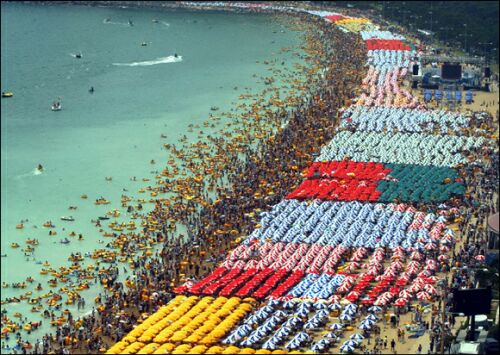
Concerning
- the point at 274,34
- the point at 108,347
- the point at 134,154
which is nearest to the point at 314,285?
the point at 108,347

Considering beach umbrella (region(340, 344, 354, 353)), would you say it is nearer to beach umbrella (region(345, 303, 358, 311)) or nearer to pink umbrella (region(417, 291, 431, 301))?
beach umbrella (region(345, 303, 358, 311))

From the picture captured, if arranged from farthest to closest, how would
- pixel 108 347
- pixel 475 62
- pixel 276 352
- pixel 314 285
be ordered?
pixel 475 62
pixel 314 285
pixel 108 347
pixel 276 352

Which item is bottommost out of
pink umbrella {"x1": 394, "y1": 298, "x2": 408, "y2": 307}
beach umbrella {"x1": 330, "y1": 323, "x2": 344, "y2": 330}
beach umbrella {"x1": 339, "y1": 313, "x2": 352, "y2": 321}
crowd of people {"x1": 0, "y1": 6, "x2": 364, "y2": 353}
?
crowd of people {"x1": 0, "y1": 6, "x2": 364, "y2": 353}

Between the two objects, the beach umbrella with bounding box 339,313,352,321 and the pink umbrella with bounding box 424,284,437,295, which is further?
the pink umbrella with bounding box 424,284,437,295

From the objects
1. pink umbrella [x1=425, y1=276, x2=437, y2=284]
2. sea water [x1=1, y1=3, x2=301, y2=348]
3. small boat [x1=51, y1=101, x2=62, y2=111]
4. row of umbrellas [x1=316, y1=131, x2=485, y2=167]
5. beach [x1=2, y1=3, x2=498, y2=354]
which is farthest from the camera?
small boat [x1=51, y1=101, x2=62, y2=111]

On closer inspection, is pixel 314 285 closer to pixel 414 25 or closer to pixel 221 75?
pixel 221 75

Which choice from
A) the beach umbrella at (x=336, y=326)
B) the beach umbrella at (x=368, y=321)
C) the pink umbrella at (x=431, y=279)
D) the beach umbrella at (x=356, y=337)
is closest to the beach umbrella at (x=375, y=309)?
the beach umbrella at (x=368, y=321)

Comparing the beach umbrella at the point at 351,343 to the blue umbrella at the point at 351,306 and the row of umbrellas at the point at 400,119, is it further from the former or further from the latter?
the row of umbrellas at the point at 400,119

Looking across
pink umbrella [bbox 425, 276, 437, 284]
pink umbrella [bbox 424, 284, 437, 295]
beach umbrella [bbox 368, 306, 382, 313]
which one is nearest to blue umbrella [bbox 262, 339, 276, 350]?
beach umbrella [bbox 368, 306, 382, 313]

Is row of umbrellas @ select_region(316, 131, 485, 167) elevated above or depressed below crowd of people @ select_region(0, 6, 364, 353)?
above
